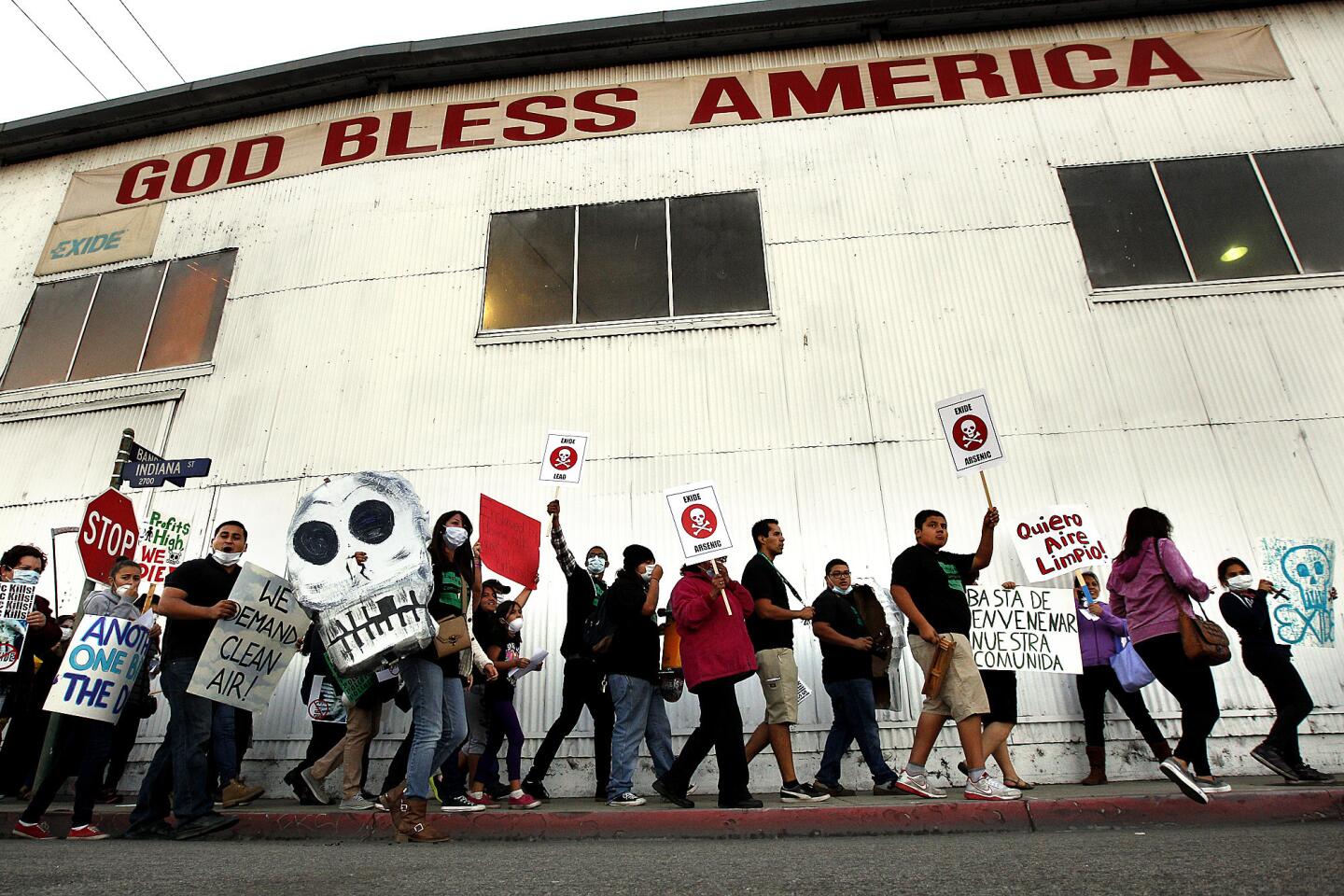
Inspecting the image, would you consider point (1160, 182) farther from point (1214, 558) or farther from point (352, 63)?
point (352, 63)

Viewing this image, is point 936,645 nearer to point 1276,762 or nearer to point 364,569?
point 1276,762

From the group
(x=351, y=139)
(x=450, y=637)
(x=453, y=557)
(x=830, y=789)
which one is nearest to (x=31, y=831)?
(x=450, y=637)

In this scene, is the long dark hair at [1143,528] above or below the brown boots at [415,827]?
above

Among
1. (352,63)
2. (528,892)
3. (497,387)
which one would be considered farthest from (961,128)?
(528,892)

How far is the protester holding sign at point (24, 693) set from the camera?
7.00 meters

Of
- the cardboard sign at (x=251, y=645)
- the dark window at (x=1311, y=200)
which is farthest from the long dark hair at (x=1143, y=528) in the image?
the dark window at (x=1311, y=200)

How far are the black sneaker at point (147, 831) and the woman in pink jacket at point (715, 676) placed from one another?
327cm

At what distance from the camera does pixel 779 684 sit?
6.19 meters

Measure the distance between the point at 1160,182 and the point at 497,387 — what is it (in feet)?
29.2

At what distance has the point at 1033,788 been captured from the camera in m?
6.54

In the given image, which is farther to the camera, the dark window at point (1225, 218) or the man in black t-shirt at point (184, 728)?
the dark window at point (1225, 218)

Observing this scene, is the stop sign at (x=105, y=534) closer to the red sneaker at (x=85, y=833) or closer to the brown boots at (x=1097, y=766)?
the red sneaker at (x=85, y=833)

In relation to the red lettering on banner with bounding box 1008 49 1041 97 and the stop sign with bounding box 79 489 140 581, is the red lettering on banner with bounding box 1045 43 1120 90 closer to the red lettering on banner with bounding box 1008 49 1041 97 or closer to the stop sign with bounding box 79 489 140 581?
the red lettering on banner with bounding box 1008 49 1041 97

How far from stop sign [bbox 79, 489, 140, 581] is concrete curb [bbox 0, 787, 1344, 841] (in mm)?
3154
